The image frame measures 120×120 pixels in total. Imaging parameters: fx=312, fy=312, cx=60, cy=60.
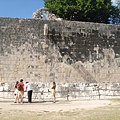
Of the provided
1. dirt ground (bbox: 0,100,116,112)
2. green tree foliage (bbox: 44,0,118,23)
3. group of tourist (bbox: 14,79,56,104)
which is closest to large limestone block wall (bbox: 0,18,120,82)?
group of tourist (bbox: 14,79,56,104)

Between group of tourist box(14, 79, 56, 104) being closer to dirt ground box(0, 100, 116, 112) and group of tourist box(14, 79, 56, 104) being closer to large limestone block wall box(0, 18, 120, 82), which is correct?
dirt ground box(0, 100, 116, 112)

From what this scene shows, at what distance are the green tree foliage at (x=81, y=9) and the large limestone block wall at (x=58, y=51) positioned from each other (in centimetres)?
662

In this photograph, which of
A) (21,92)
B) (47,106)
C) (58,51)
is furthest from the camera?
(58,51)

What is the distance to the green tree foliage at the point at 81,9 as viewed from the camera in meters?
23.8

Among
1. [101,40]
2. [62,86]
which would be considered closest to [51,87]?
[62,86]

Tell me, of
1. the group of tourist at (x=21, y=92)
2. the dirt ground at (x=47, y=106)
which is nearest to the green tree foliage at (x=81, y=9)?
the group of tourist at (x=21, y=92)

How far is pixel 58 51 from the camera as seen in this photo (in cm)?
1652

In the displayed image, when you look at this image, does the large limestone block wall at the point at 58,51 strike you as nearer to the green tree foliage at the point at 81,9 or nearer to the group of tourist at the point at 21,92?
the group of tourist at the point at 21,92

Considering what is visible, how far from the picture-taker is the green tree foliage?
23.8 metres

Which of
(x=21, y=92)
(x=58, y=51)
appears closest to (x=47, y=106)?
(x=21, y=92)

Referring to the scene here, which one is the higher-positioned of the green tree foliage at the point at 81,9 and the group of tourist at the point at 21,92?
the green tree foliage at the point at 81,9

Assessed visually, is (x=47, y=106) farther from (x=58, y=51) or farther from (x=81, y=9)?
(x=81, y=9)

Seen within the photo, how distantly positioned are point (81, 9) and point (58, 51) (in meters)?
8.13

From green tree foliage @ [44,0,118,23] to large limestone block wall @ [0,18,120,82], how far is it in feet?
21.7
